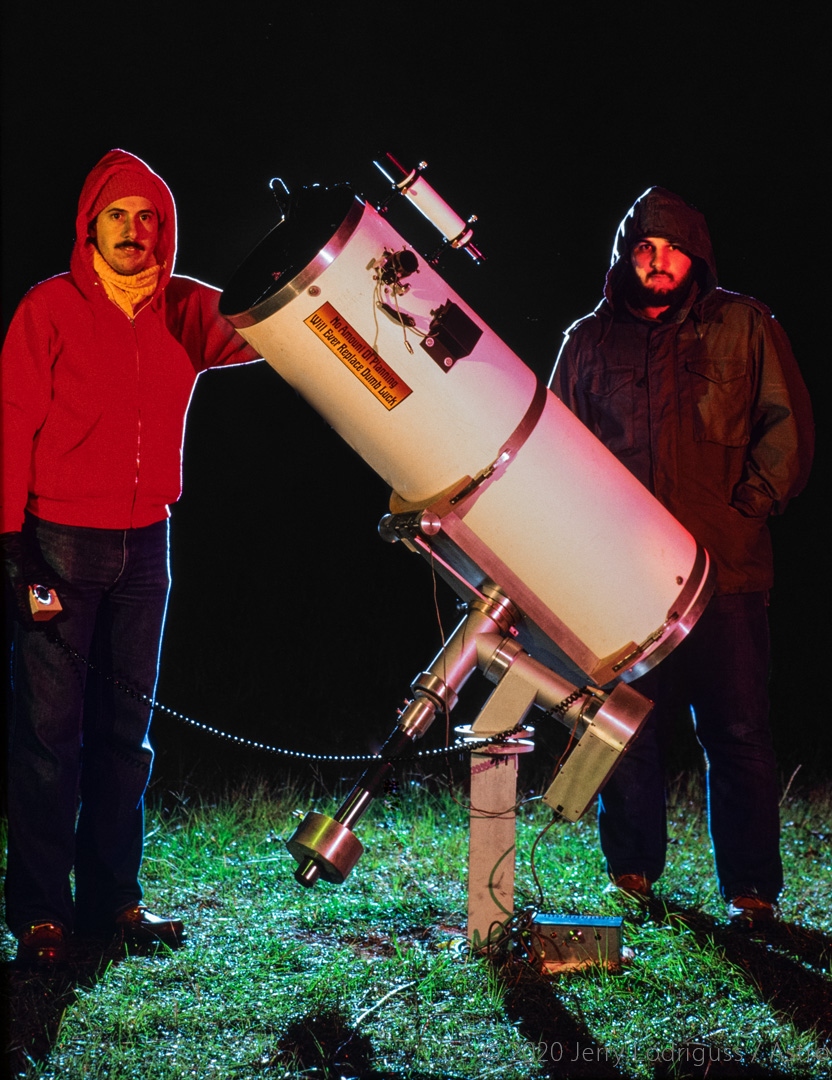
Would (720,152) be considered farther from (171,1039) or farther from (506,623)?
(171,1039)

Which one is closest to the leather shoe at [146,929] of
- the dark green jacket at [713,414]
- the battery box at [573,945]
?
the battery box at [573,945]

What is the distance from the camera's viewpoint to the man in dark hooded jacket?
3455 millimetres

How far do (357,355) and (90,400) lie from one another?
101 centimetres

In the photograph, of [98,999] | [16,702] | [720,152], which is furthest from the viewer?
[720,152]

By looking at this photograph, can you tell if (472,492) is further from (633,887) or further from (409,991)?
(633,887)

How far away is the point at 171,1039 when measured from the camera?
252 centimetres

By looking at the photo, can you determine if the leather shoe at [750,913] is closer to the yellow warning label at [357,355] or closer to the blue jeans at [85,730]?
the blue jeans at [85,730]

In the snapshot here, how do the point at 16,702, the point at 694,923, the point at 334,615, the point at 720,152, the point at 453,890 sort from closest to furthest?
the point at 16,702, the point at 694,923, the point at 453,890, the point at 720,152, the point at 334,615

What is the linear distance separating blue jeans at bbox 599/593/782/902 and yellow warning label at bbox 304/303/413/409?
161 centimetres

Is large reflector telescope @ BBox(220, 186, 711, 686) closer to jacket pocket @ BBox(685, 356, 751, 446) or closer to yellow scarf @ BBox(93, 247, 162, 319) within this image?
yellow scarf @ BBox(93, 247, 162, 319)

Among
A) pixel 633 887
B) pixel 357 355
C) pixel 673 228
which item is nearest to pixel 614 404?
pixel 673 228

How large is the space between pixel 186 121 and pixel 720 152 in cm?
358

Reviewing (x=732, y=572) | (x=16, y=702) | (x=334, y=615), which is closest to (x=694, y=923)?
(x=732, y=572)

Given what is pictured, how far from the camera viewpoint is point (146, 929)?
306cm
